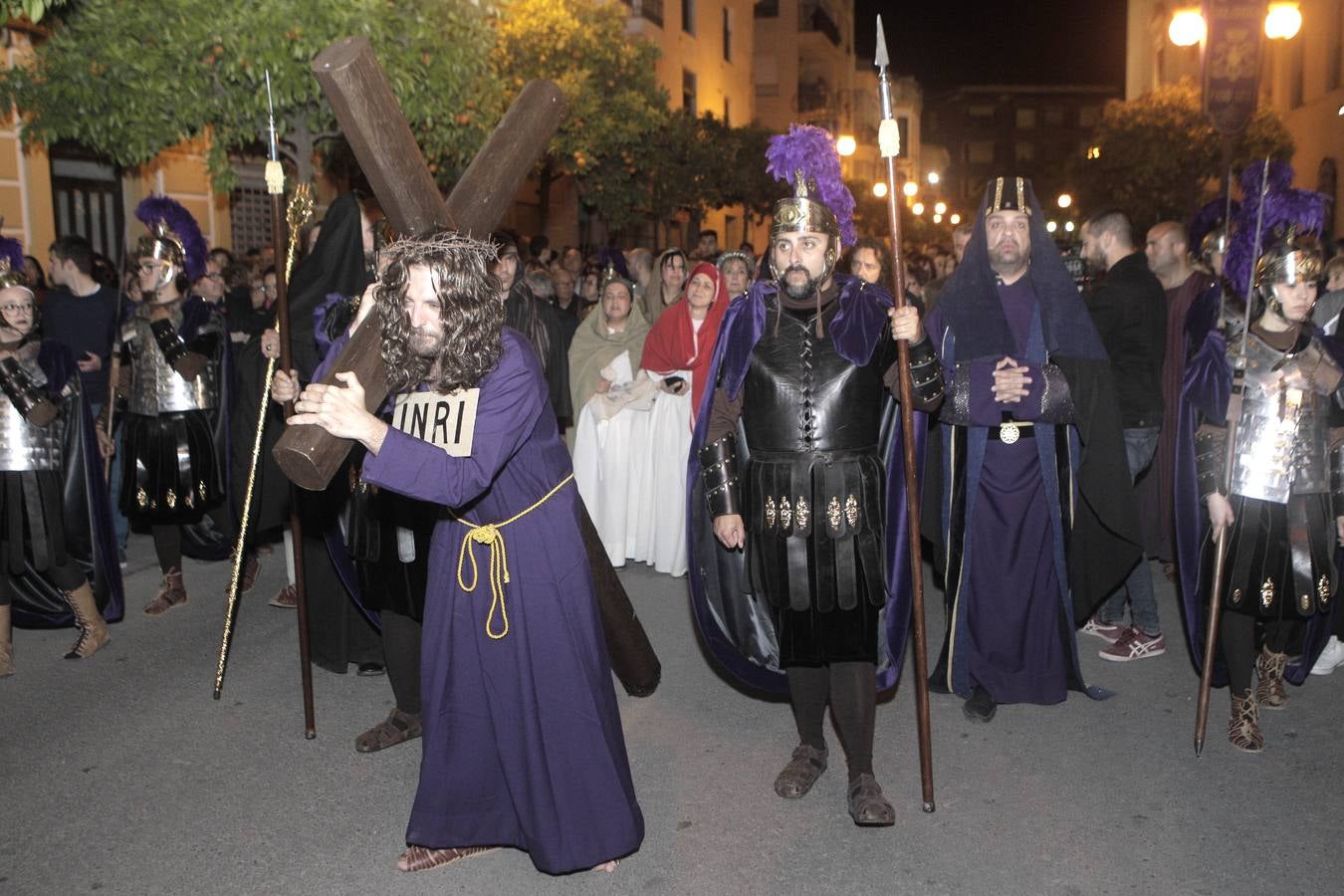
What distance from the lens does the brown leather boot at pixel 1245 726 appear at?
4.76 meters

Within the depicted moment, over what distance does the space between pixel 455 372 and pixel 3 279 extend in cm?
355

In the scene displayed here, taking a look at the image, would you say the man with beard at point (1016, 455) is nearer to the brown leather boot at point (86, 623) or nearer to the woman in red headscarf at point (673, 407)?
the woman in red headscarf at point (673, 407)

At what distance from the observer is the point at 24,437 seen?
5824 mm

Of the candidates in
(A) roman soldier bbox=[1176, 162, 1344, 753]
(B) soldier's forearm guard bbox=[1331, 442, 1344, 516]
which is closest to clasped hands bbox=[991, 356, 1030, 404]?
(A) roman soldier bbox=[1176, 162, 1344, 753]

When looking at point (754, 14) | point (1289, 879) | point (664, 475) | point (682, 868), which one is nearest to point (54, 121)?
point (664, 475)

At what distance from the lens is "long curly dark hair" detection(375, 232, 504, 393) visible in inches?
125

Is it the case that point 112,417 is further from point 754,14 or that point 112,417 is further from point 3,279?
point 754,14

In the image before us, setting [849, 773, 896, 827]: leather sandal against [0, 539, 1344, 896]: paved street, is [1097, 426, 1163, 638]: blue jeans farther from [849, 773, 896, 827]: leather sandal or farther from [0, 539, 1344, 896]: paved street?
[849, 773, 896, 827]: leather sandal

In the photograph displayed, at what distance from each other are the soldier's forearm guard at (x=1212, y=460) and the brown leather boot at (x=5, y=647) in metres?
5.54

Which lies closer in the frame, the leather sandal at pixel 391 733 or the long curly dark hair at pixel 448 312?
the long curly dark hair at pixel 448 312

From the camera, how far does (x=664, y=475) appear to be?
8070 mm

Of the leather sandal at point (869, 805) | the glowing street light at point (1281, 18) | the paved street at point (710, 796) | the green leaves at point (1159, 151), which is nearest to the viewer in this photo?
the paved street at point (710, 796)

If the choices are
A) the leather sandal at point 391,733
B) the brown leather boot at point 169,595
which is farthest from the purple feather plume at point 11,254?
the leather sandal at point 391,733

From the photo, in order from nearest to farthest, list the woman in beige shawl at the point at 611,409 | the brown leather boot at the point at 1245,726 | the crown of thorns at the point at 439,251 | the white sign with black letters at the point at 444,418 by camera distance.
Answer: the crown of thorns at the point at 439,251 < the white sign with black letters at the point at 444,418 < the brown leather boot at the point at 1245,726 < the woman in beige shawl at the point at 611,409
